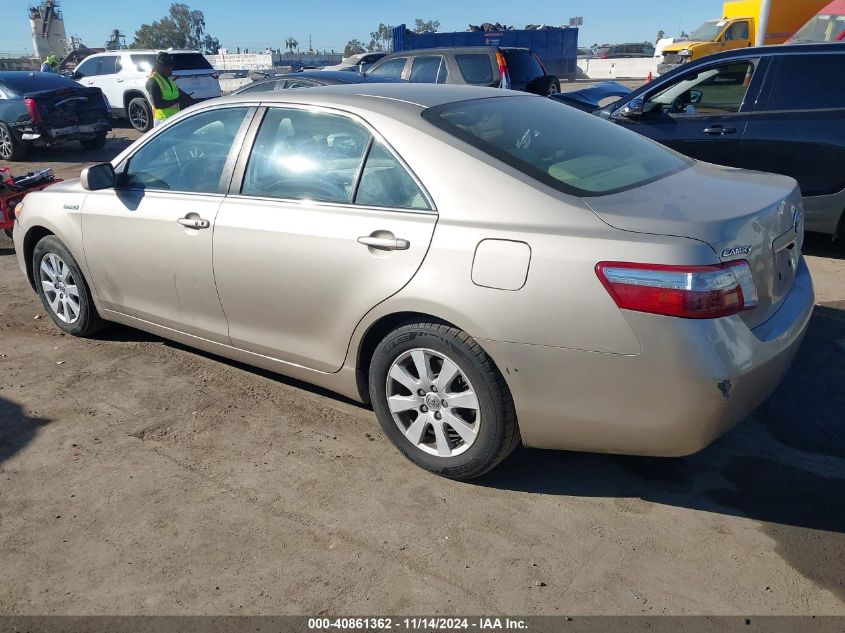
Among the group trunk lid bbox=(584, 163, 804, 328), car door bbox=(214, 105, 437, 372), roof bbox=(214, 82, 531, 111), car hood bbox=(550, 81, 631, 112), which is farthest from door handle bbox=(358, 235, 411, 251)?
car hood bbox=(550, 81, 631, 112)

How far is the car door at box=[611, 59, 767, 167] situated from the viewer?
20.8ft

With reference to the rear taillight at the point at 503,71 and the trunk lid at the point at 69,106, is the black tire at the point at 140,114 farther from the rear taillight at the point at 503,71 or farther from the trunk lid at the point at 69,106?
the rear taillight at the point at 503,71

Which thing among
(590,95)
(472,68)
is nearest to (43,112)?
(472,68)

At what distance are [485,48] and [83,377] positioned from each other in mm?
9982

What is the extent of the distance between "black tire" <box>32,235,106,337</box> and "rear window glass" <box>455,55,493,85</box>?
28.8 ft

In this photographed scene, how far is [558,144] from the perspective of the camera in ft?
11.1

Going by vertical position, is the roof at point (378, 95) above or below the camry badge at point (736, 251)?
above

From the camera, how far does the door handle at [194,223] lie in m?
3.76

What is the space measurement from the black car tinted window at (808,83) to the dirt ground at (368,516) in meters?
2.92

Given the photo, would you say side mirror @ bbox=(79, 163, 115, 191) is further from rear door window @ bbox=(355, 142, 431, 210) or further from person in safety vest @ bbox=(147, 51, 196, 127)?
person in safety vest @ bbox=(147, 51, 196, 127)

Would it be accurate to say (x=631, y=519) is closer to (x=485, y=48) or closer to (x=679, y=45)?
(x=485, y=48)

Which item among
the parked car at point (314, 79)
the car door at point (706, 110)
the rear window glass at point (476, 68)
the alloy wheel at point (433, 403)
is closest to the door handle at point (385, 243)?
the alloy wheel at point (433, 403)

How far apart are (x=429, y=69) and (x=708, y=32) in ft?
61.4

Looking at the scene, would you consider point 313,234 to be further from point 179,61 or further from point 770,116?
point 179,61
